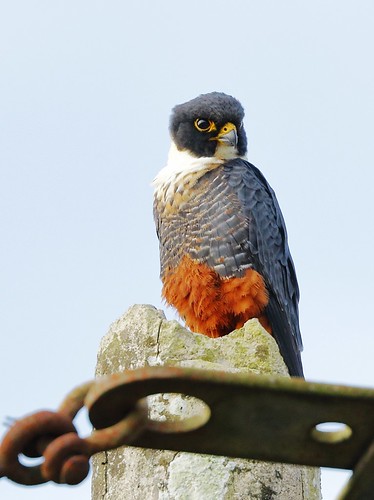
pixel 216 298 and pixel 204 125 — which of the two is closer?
pixel 216 298

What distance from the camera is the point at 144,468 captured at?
2963 millimetres

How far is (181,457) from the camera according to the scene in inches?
115

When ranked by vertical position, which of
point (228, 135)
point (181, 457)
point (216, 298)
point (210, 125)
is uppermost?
point (210, 125)

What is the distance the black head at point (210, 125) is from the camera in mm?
7023

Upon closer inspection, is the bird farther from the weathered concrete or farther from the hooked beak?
the weathered concrete

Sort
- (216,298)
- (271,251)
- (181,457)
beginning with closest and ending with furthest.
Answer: (181,457)
(216,298)
(271,251)

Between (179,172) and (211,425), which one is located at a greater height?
(179,172)

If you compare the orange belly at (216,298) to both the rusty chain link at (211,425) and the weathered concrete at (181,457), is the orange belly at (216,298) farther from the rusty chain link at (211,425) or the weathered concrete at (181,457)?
the rusty chain link at (211,425)

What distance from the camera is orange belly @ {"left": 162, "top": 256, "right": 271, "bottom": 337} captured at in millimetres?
6086

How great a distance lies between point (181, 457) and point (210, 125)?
4466mm

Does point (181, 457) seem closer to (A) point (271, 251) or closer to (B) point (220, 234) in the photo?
(B) point (220, 234)

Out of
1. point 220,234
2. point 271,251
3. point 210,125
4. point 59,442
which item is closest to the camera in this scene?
point 59,442

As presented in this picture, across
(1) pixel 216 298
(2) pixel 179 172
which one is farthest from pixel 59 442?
(2) pixel 179 172

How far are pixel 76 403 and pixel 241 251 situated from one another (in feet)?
16.4
